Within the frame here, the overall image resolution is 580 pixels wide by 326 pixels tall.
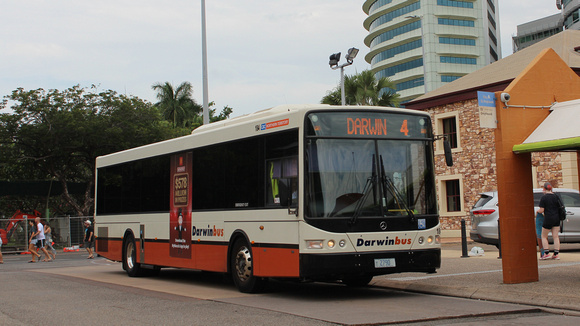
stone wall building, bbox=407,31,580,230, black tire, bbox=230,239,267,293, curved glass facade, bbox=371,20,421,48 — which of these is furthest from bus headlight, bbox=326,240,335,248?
curved glass facade, bbox=371,20,421,48

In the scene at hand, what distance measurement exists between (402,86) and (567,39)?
2752 inches

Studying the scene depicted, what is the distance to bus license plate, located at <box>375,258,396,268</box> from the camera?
10680 mm

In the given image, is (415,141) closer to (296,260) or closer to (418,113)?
(418,113)

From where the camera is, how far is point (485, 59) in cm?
9994

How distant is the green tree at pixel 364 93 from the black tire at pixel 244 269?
24.5 meters

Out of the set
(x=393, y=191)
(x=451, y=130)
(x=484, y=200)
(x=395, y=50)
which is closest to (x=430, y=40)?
(x=395, y=50)

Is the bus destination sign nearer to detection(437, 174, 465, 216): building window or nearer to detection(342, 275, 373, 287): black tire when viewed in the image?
detection(342, 275, 373, 287): black tire

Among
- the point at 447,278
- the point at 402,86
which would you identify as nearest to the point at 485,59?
the point at 402,86

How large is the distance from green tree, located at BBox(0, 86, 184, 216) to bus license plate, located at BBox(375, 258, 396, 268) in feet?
97.5

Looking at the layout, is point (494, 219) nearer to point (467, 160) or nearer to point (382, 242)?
point (382, 242)

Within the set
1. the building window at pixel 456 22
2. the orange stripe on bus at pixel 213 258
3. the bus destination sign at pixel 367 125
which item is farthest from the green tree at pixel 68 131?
the building window at pixel 456 22

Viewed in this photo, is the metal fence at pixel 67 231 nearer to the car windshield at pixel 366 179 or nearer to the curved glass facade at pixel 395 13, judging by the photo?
the car windshield at pixel 366 179

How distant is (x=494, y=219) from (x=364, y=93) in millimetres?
19029

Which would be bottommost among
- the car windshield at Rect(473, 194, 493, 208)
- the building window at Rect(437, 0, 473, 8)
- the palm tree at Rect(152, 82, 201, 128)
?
the car windshield at Rect(473, 194, 493, 208)
